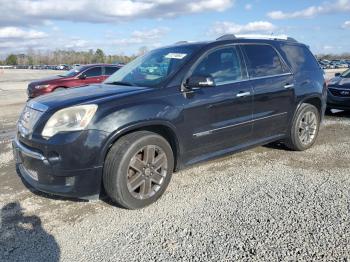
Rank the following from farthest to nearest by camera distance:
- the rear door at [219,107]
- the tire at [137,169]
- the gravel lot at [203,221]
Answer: the rear door at [219,107] < the tire at [137,169] < the gravel lot at [203,221]

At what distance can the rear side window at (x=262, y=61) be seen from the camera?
211 inches

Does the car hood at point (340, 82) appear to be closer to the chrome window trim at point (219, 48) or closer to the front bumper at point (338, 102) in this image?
the front bumper at point (338, 102)

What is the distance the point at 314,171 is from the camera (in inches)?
210

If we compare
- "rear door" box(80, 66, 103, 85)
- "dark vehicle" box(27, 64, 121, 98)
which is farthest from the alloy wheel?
"rear door" box(80, 66, 103, 85)

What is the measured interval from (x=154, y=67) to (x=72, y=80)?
1057 centimetres

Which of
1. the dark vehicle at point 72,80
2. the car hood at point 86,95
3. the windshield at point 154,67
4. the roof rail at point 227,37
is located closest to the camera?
the car hood at point 86,95

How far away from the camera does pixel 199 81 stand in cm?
442

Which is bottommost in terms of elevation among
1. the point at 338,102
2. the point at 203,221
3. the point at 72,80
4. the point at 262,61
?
the point at 203,221

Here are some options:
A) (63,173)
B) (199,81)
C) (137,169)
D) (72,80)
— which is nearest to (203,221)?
(137,169)

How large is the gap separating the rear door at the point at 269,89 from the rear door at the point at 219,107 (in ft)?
0.57

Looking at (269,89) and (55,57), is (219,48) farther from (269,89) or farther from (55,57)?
(55,57)

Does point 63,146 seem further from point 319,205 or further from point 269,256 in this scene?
point 319,205

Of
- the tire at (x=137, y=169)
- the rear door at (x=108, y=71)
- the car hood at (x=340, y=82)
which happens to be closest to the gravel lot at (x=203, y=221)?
the tire at (x=137, y=169)

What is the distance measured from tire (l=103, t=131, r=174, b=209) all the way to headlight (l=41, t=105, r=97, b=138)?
407 mm
